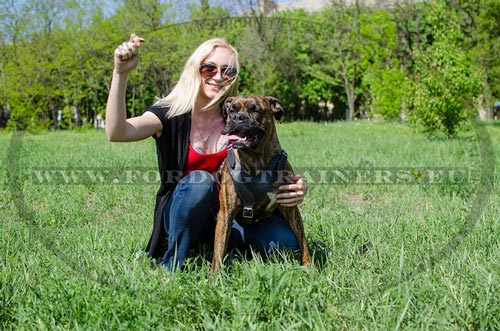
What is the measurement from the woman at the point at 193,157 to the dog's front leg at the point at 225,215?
10cm

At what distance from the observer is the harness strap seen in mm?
2848

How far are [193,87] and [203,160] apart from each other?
483 millimetres

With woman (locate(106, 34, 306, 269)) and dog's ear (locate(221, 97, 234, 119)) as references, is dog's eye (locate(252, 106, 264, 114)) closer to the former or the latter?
dog's ear (locate(221, 97, 234, 119))

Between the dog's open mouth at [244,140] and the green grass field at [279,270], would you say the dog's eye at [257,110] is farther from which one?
the green grass field at [279,270]

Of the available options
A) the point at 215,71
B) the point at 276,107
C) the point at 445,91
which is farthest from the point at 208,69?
the point at 445,91

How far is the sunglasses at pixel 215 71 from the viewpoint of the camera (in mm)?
3293

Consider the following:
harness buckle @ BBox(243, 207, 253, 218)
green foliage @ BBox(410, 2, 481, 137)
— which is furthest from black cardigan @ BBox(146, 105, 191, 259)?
green foliage @ BBox(410, 2, 481, 137)

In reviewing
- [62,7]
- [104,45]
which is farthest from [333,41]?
→ [62,7]

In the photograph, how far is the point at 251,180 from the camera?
2.87 meters

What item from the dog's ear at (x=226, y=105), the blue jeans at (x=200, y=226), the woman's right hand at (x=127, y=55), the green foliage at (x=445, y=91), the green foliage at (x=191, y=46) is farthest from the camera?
the green foliage at (x=191, y=46)

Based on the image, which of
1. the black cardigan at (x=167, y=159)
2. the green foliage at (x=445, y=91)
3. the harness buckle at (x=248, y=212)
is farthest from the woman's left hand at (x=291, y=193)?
the green foliage at (x=445, y=91)

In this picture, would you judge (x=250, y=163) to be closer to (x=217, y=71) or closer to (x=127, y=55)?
(x=217, y=71)

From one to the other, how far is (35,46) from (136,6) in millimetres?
5888

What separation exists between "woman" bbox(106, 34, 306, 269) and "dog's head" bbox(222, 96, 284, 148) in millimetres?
274
